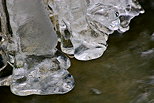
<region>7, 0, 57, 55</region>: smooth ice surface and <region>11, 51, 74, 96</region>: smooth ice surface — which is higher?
<region>7, 0, 57, 55</region>: smooth ice surface

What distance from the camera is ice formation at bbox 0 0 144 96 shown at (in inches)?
41.2

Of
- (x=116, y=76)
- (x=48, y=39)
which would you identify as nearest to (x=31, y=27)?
(x=48, y=39)

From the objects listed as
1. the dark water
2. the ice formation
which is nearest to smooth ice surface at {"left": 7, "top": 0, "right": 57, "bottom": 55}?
the ice formation

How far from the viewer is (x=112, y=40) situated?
4.13 feet

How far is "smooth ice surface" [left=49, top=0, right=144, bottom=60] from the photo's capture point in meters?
1.07

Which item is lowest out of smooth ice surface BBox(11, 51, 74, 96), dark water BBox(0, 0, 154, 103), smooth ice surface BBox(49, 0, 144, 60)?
dark water BBox(0, 0, 154, 103)

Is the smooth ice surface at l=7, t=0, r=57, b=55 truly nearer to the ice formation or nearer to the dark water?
the ice formation

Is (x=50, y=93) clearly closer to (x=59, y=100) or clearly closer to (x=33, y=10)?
(x=59, y=100)

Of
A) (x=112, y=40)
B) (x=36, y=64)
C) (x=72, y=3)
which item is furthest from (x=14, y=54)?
(x=112, y=40)

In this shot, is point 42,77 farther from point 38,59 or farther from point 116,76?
point 116,76

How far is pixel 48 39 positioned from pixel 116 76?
0.17 meters

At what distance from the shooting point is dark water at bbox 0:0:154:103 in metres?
1.08

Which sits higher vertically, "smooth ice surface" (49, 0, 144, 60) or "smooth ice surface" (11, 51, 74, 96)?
"smooth ice surface" (49, 0, 144, 60)

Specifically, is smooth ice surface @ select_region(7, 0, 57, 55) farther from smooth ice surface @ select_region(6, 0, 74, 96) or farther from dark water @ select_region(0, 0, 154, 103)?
dark water @ select_region(0, 0, 154, 103)
